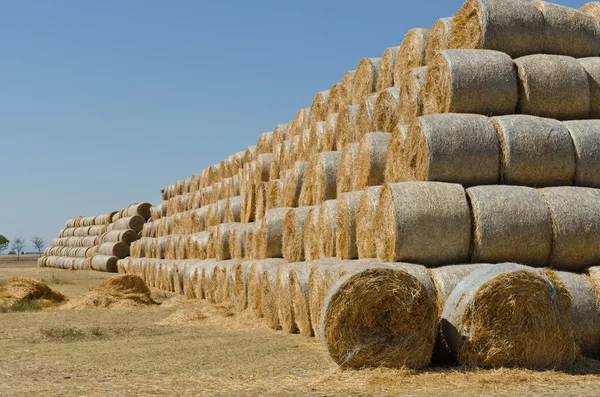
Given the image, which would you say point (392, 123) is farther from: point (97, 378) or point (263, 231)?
point (97, 378)

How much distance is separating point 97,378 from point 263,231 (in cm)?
588

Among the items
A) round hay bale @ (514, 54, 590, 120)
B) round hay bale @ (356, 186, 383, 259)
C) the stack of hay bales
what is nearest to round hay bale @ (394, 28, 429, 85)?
round hay bale @ (514, 54, 590, 120)

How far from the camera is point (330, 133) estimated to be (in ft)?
38.9

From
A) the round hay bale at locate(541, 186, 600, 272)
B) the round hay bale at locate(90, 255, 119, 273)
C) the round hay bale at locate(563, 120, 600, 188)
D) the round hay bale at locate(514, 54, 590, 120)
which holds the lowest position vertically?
the round hay bale at locate(541, 186, 600, 272)

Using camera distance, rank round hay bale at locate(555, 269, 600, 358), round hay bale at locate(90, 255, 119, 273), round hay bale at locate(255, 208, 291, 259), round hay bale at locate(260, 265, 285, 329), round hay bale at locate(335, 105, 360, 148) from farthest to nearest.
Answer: round hay bale at locate(90, 255, 119, 273) → round hay bale at locate(255, 208, 291, 259) → round hay bale at locate(335, 105, 360, 148) → round hay bale at locate(260, 265, 285, 329) → round hay bale at locate(555, 269, 600, 358)

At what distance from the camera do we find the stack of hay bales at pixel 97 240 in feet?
96.4

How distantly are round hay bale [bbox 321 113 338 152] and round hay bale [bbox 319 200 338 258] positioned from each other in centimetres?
213

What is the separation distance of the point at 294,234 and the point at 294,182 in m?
1.62

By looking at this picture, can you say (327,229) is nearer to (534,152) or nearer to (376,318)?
(534,152)

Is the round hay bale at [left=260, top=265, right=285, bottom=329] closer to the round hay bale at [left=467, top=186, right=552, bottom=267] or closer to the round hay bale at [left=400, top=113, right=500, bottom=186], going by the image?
the round hay bale at [left=400, top=113, right=500, bottom=186]

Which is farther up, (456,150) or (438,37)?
(438,37)

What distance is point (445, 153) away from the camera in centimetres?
770

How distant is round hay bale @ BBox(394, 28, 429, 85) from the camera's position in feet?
32.9

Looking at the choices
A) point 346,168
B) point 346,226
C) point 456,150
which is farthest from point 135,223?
point 456,150
